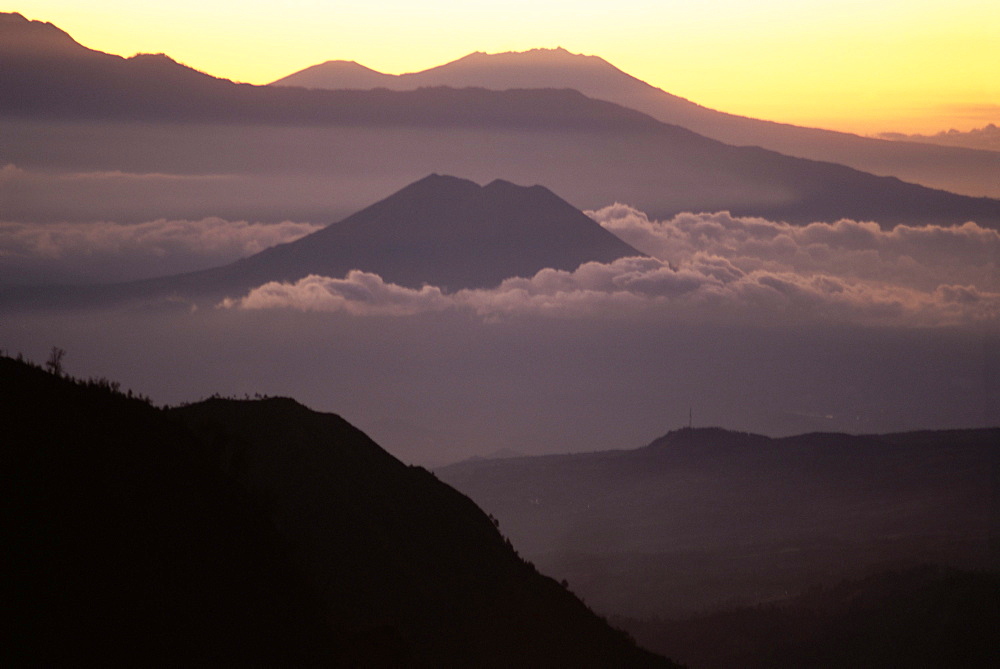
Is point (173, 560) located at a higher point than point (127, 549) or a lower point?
lower

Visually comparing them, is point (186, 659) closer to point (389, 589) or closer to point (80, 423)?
point (80, 423)

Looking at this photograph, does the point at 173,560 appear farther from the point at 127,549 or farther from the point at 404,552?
the point at 404,552

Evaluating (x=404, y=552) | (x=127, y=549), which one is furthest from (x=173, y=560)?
(x=404, y=552)

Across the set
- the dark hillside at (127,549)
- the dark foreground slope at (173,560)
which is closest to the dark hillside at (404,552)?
the dark foreground slope at (173,560)

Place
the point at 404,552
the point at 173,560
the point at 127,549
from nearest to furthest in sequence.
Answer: the point at 127,549 < the point at 173,560 < the point at 404,552

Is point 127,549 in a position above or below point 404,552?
above

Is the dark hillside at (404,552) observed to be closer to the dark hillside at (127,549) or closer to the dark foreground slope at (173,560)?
the dark foreground slope at (173,560)

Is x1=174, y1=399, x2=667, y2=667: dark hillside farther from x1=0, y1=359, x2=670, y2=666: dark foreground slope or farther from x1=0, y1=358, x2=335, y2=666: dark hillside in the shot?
x1=0, y1=358, x2=335, y2=666: dark hillside

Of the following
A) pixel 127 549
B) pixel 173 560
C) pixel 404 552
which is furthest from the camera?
Result: pixel 404 552

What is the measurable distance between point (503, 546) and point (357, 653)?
4233 centimetres

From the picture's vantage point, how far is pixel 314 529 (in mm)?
73188

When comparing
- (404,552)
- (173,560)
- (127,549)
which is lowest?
(404,552)

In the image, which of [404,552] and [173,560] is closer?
[173,560]

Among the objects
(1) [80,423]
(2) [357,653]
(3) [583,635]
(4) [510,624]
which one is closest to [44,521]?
(1) [80,423]
